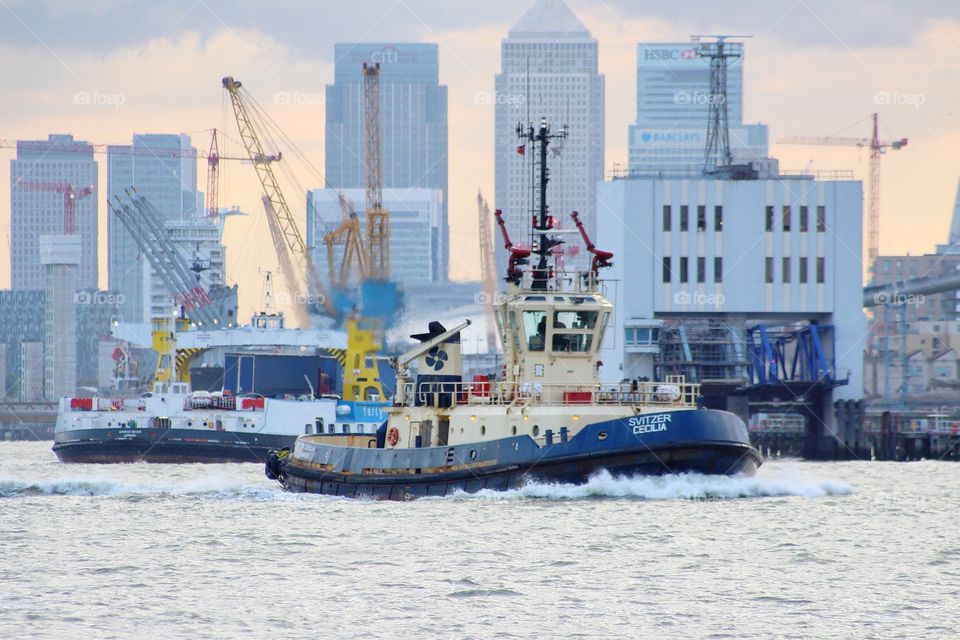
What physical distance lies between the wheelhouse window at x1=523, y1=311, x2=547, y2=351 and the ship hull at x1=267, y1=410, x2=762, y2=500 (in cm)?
367

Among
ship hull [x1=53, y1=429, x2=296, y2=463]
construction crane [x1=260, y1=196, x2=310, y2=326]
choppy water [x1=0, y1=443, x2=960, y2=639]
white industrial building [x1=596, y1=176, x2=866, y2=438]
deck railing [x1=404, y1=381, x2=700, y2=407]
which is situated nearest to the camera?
choppy water [x1=0, y1=443, x2=960, y2=639]

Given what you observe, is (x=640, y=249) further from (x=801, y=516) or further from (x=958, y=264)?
(x=958, y=264)

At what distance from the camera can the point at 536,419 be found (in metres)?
47.2

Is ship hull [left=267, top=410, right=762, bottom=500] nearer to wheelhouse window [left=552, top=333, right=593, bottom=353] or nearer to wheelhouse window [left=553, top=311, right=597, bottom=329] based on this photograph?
wheelhouse window [left=552, top=333, right=593, bottom=353]

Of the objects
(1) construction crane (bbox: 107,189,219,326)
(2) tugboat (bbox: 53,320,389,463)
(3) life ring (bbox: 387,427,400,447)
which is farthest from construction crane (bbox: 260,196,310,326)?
Result: (3) life ring (bbox: 387,427,400,447)

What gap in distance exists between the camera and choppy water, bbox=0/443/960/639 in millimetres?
29422

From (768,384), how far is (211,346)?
33187mm

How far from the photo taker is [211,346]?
3974 inches

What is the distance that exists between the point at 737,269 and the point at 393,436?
41289 mm

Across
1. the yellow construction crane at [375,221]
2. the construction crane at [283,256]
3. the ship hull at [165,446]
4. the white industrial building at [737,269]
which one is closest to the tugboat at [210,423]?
the ship hull at [165,446]

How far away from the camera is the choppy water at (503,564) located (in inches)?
1158

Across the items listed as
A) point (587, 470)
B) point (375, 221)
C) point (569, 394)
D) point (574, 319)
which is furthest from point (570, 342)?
point (375, 221)

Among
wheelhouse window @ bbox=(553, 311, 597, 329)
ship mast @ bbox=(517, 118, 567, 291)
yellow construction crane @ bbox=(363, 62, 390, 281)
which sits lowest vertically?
wheelhouse window @ bbox=(553, 311, 597, 329)

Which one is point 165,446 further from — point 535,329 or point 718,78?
point 535,329
